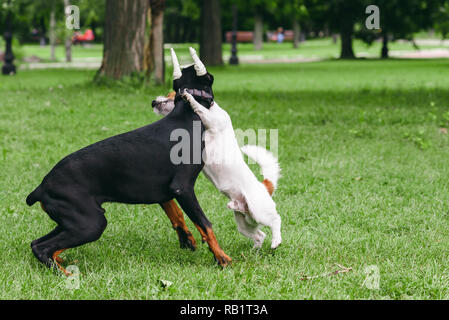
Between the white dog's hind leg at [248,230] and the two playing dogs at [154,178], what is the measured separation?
0.02 metres

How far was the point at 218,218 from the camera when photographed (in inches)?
209

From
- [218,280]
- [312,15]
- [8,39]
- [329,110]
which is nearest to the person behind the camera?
[218,280]

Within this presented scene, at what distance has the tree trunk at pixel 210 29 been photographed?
25156mm

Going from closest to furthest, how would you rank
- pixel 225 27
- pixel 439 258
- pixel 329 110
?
pixel 439 258 < pixel 329 110 < pixel 225 27

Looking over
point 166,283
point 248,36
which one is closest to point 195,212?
point 166,283

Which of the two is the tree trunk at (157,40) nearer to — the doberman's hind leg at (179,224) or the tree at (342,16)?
the doberman's hind leg at (179,224)

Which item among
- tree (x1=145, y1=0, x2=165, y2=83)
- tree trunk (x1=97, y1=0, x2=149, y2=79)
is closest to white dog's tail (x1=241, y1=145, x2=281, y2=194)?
tree trunk (x1=97, y1=0, x2=149, y2=79)

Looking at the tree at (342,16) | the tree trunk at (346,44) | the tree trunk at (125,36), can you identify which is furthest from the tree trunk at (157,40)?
the tree trunk at (346,44)

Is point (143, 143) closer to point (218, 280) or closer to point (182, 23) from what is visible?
point (218, 280)

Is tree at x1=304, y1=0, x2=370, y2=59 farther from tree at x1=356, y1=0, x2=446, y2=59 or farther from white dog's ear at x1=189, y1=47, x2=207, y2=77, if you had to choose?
white dog's ear at x1=189, y1=47, x2=207, y2=77

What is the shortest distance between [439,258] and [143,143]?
7.07ft

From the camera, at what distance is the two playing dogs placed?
374 cm

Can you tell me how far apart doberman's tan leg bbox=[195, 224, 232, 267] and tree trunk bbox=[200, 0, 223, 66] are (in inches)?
845

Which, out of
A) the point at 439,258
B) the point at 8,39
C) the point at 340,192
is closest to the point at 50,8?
the point at 8,39
